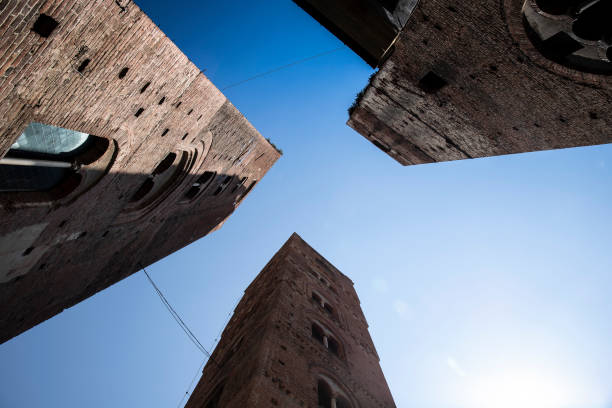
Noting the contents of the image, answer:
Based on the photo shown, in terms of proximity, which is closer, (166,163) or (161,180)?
(166,163)

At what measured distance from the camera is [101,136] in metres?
4.86

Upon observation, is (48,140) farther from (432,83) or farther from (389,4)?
(432,83)

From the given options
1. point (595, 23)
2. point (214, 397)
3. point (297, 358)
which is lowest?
point (214, 397)

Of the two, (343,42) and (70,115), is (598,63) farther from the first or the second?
(70,115)

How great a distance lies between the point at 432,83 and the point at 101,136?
17.8 ft

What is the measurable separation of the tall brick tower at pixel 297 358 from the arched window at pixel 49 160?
14.9 ft

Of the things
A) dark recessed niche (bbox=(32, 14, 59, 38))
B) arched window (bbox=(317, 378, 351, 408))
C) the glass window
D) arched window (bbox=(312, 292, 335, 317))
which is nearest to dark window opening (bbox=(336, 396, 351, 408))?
arched window (bbox=(317, 378, 351, 408))

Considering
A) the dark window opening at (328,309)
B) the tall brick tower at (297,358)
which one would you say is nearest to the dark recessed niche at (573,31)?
the tall brick tower at (297,358)

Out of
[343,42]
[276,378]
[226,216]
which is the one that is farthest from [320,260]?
[343,42]

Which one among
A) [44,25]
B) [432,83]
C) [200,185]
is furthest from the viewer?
[200,185]

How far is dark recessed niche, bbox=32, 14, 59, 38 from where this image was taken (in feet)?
10.6

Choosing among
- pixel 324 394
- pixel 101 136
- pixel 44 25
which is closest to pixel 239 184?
pixel 101 136

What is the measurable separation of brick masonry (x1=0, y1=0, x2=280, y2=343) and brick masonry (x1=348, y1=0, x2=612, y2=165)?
3734mm

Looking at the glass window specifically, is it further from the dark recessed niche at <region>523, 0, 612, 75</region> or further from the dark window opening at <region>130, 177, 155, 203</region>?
the dark recessed niche at <region>523, 0, 612, 75</region>
